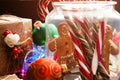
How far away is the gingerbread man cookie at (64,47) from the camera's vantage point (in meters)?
0.76

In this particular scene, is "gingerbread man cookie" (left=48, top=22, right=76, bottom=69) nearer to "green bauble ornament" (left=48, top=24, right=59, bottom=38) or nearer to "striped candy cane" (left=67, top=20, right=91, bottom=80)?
"green bauble ornament" (left=48, top=24, right=59, bottom=38)

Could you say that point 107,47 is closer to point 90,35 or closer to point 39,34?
point 90,35

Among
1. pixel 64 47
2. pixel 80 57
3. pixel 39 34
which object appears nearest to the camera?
pixel 80 57

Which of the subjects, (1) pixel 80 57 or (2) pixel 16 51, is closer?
(1) pixel 80 57

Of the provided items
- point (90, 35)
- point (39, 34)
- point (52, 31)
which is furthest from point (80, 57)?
point (39, 34)

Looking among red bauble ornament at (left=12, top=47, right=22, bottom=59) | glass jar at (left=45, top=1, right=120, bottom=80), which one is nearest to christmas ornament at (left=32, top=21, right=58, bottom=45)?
red bauble ornament at (left=12, top=47, right=22, bottom=59)

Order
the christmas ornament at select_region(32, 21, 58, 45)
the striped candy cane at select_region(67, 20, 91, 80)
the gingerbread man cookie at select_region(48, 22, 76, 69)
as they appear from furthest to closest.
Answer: the christmas ornament at select_region(32, 21, 58, 45)
the gingerbread man cookie at select_region(48, 22, 76, 69)
the striped candy cane at select_region(67, 20, 91, 80)

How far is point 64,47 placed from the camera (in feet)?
2.54

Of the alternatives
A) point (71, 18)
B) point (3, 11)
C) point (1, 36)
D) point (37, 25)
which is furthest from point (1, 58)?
point (3, 11)

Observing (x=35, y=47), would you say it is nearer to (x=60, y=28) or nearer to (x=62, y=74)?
(x=60, y=28)

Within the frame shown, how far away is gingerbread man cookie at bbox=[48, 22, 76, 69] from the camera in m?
0.76

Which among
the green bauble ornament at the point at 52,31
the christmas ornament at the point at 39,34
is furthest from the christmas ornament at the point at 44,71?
the christmas ornament at the point at 39,34

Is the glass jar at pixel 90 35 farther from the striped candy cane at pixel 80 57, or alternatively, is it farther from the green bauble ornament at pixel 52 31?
the green bauble ornament at pixel 52 31

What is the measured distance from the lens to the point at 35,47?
3.23ft
